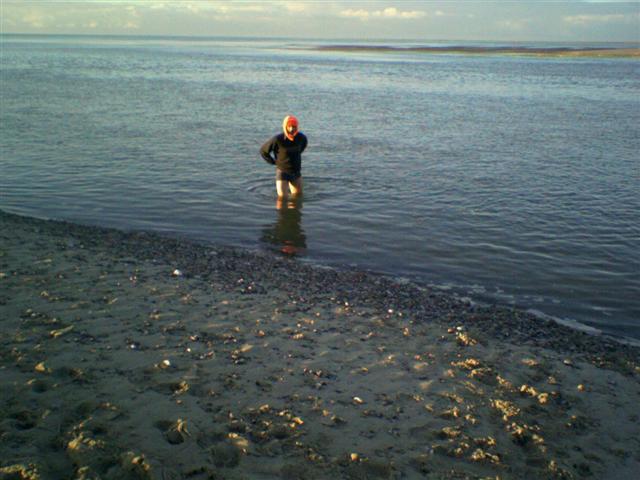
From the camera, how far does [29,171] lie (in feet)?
53.1

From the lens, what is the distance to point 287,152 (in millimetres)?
13055

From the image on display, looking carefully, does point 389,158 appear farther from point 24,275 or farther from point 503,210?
point 24,275

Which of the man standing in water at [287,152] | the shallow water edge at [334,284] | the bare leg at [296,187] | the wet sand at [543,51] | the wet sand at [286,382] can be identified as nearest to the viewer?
the wet sand at [286,382]

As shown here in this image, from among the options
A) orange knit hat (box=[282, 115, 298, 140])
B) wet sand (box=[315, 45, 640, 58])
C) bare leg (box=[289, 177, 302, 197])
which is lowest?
bare leg (box=[289, 177, 302, 197])

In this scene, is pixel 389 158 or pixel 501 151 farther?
pixel 501 151

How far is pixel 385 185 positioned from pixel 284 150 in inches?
153

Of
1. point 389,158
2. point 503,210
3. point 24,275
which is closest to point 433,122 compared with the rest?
point 389,158

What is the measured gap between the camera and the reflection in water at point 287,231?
443 inches

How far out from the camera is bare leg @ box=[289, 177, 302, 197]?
45.4 ft

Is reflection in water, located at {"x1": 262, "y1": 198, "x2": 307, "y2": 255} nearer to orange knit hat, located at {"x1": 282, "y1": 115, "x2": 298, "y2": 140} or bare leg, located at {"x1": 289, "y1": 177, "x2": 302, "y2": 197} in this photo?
bare leg, located at {"x1": 289, "y1": 177, "x2": 302, "y2": 197}

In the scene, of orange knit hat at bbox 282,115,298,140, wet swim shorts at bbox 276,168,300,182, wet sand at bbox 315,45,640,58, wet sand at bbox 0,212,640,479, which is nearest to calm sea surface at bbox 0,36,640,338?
wet swim shorts at bbox 276,168,300,182

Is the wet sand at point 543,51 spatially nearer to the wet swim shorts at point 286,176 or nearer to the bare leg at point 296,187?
the bare leg at point 296,187

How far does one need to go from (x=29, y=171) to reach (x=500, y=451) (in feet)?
51.6

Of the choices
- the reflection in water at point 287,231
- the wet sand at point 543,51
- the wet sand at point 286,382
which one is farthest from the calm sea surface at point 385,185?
the wet sand at point 543,51
